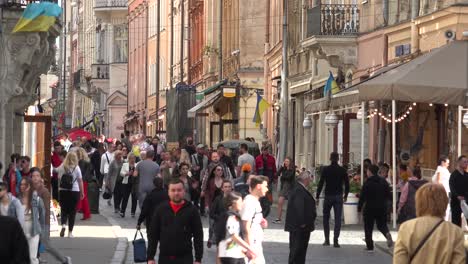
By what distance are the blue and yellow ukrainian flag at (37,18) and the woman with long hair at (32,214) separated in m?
8.73

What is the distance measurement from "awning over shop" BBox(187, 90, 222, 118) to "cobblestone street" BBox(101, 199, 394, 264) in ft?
91.4

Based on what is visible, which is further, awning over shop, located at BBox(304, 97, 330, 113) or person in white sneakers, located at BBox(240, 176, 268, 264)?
awning over shop, located at BBox(304, 97, 330, 113)

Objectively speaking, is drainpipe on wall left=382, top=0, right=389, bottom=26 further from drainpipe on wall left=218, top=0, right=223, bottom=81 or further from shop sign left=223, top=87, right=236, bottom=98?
drainpipe on wall left=218, top=0, right=223, bottom=81

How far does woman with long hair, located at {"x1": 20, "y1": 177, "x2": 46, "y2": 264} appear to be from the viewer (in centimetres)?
1812

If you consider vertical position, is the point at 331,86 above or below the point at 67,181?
above

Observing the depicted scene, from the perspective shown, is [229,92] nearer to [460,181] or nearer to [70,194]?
[70,194]

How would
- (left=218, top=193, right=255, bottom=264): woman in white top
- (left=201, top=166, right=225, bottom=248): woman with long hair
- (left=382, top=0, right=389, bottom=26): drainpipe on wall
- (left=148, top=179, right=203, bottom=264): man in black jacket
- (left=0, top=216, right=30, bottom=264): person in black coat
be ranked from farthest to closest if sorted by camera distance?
(left=382, top=0, right=389, bottom=26): drainpipe on wall < (left=201, top=166, right=225, bottom=248): woman with long hair < (left=218, top=193, right=255, bottom=264): woman in white top < (left=148, top=179, right=203, bottom=264): man in black jacket < (left=0, top=216, right=30, bottom=264): person in black coat

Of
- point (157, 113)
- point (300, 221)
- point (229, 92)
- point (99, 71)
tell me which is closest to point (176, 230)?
point (300, 221)

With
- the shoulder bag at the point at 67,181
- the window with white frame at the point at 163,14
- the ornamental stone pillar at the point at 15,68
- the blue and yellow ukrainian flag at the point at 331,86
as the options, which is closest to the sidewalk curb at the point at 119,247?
the shoulder bag at the point at 67,181

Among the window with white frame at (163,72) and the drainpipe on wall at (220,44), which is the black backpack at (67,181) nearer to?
the drainpipe on wall at (220,44)

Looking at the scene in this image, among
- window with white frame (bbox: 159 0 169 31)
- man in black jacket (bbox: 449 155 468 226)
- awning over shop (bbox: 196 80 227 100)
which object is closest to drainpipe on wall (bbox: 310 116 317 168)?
awning over shop (bbox: 196 80 227 100)

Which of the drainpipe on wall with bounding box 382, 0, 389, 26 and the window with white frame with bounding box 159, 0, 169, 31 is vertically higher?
the window with white frame with bounding box 159, 0, 169, 31

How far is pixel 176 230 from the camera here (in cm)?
1444

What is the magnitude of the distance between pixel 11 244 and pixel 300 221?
993 centimetres
